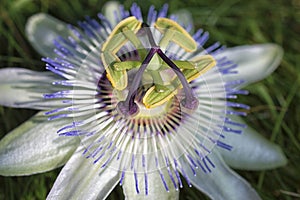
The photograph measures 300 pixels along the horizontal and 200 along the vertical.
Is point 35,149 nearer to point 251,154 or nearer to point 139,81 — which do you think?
point 139,81

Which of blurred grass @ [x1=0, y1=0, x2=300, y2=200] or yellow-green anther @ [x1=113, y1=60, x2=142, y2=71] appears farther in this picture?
blurred grass @ [x1=0, y1=0, x2=300, y2=200]

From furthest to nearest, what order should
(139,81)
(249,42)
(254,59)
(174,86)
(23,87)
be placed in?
(249,42)
(254,59)
(23,87)
(174,86)
(139,81)

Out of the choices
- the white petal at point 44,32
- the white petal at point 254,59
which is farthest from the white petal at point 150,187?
the white petal at point 44,32

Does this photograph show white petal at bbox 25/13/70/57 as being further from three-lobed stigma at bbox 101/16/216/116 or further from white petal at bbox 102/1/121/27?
three-lobed stigma at bbox 101/16/216/116

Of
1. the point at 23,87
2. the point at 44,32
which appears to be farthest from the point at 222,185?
the point at 44,32

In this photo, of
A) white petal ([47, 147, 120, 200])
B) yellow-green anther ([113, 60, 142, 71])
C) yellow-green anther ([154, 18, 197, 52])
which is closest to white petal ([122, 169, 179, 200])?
white petal ([47, 147, 120, 200])

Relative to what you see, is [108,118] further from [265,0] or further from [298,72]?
[265,0]
